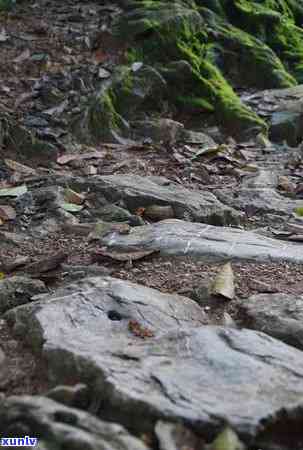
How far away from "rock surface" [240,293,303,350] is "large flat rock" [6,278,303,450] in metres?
0.23

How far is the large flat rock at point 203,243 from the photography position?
3.23 meters

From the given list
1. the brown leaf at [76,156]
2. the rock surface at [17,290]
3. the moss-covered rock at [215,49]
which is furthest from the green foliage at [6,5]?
the rock surface at [17,290]

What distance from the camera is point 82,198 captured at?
13.4ft

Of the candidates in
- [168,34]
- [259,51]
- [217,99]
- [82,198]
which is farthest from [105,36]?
[82,198]

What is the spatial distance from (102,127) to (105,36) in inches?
64.3

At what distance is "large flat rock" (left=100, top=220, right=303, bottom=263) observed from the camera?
3.23m

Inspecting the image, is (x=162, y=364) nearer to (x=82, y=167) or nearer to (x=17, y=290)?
(x=17, y=290)

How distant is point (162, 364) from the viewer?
188 centimetres

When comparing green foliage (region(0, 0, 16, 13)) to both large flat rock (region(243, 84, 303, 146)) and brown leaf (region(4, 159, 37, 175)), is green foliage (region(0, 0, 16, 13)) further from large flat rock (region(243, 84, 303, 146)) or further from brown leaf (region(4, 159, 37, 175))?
brown leaf (region(4, 159, 37, 175))

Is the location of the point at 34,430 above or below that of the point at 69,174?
above

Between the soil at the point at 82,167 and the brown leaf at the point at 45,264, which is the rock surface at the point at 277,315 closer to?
the soil at the point at 82,167

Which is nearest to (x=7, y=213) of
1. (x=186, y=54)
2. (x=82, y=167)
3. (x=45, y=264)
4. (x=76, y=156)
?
(x=45, y=264)

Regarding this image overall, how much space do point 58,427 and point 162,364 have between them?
434 millimetres

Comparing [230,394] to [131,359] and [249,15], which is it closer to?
[131,359]
